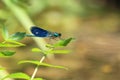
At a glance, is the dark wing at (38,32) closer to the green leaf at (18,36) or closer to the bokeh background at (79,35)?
the green leaf at (18,36)

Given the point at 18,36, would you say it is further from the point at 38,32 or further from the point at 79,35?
the point at 79,35

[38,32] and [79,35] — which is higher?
[38,32]

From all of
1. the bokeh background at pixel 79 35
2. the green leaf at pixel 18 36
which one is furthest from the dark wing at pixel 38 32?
the bokeh background at pixel 79 35

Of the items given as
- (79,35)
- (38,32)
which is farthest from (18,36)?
(79,35)

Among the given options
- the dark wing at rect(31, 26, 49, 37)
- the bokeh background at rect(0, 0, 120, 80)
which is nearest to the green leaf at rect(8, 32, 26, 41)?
the dark wing at rect(31, 26, 49, 37)

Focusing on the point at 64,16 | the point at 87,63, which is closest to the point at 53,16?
the point at 64,16

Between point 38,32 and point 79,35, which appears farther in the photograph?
point 79,35

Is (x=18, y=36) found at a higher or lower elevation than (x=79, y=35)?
higher

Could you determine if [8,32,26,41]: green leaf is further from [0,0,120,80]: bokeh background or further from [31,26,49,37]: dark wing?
Answer: [0,0,120,80]: bokeh background
